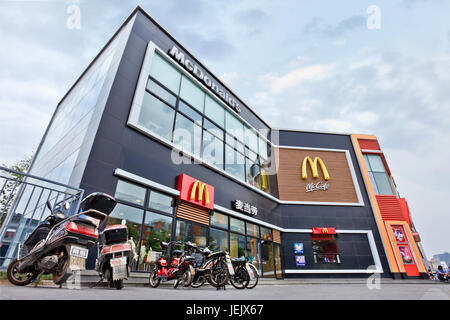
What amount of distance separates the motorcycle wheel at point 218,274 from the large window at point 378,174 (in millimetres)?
16859

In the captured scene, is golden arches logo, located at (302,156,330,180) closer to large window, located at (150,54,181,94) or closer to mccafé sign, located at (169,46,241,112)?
mccafé sign, located at (169,46,241,112)

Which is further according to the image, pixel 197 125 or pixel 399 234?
pixel 399 234

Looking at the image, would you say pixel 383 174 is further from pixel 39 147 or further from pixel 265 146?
pixel 39 147

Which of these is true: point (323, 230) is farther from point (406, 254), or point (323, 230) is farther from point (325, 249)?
point (406, 254)

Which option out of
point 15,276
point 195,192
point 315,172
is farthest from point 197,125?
point 315,172

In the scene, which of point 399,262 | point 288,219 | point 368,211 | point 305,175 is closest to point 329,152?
point 305,175

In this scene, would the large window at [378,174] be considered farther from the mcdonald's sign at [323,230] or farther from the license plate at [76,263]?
the license plate at [76,263]

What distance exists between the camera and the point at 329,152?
61.7 ft

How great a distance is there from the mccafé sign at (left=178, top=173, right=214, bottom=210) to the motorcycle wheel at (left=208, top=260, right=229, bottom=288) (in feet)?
11.8

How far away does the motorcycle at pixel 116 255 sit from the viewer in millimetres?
4035

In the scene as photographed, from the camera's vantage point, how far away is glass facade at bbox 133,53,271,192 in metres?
9.50

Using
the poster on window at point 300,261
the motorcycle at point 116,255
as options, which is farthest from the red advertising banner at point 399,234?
the motorcycle at point 116,255

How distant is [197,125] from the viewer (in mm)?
11516

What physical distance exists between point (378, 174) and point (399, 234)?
15.9 ft
